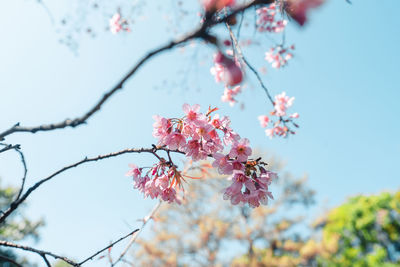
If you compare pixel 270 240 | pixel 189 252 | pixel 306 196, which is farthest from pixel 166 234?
pixel 306 196

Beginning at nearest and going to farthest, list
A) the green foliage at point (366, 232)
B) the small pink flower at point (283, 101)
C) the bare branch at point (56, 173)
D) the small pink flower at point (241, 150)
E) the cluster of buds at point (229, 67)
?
1. the cluster of buds at point (229, 67)
2. the bare branch at point (56, 173)
3. the small pink flower at point (241, 150)
4. the small pink flower at point (283, 101)
5. the green foliage at point (366, 232)

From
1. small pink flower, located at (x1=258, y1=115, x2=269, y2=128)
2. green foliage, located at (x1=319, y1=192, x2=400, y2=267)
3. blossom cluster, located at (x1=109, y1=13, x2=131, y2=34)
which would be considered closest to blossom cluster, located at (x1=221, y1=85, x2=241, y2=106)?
small pink flower, located at (x1=258, y1=115, x2=269, y2=128)

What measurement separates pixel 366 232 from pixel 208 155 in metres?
13.1

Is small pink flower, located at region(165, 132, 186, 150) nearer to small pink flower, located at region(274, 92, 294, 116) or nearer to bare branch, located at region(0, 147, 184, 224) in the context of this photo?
bare branch, located at region(0, 147, 184, 224)

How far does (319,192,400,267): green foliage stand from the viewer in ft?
33.6

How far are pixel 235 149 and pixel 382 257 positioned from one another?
41.8 feet

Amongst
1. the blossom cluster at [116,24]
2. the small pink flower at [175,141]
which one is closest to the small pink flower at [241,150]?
the small pink flower at [175,141]

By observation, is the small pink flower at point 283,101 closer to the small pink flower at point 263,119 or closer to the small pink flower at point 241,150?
the small pink flower at point 263,119

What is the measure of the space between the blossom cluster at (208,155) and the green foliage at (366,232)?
12.1 metres

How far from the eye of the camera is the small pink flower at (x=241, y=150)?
3.82ft

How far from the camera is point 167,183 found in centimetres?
123

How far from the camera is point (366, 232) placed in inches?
430

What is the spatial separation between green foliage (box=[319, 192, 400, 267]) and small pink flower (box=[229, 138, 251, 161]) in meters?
12.2

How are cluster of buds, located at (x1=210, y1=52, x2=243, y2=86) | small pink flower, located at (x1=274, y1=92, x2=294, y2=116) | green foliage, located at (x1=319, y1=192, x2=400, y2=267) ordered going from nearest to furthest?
1. cluster of buds, located at (x1=210, y1=52, x2=243, y2=86)
2. small pink flower, located at (x1=274, y1=92, x2=294, y2=116)
3. green foliage, located at (x1=319, y1=192, x2=400, y2=267)
